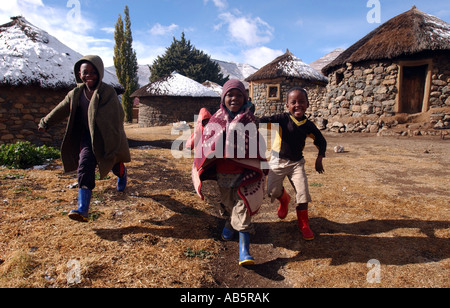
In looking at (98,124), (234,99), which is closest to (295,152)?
(234,99)

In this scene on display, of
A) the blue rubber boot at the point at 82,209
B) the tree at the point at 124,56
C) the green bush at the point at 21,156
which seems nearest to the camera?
the blue rubber boot at the point at 82,209

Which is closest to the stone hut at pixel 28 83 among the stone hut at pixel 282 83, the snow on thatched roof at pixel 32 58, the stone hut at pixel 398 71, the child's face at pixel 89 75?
the snow on thatched roof at pixel 32 58

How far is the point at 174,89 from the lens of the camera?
21.9 m

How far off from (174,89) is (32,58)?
44.1 ft

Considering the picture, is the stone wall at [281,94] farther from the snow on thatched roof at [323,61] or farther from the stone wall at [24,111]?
the snow on thatched roof at [323,61]

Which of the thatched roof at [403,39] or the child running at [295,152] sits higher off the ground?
the thatched roof at [403,39]

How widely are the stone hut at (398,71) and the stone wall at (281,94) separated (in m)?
5.16

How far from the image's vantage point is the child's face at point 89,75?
10.5 feet

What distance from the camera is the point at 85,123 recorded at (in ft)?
10.5

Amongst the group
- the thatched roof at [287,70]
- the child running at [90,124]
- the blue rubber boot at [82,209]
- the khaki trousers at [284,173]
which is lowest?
the blue rubber boot at [82,209]

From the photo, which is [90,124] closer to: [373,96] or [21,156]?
[21,156]

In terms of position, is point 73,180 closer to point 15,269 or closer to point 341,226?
point 15,269
